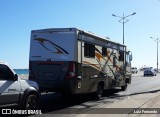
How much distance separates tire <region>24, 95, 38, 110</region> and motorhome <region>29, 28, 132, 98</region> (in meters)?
2.55

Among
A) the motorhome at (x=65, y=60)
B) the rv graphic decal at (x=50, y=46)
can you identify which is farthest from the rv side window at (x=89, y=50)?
the rv graphic decal at (x=50, y=46)

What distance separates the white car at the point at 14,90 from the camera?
10.5 m

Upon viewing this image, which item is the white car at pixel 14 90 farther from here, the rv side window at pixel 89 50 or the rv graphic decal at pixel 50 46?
the rv side window at pixel 89 50

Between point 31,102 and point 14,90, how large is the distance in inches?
41.6

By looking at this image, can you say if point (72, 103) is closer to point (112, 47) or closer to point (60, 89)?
point (60, 89)

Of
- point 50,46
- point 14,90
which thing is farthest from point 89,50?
point 14,90

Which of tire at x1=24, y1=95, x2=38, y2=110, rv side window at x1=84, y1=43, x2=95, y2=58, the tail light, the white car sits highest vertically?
rv side window at x1=84, y1=43, x2=95, y2=58

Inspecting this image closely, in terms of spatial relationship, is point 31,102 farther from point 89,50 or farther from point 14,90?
point 89,50

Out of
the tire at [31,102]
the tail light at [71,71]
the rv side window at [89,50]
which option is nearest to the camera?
the tire at [31,102]

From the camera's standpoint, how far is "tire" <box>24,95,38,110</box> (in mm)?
11414

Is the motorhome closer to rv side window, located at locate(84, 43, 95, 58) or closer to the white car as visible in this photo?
rv side window, located at locate(84, 43, 95, 58)

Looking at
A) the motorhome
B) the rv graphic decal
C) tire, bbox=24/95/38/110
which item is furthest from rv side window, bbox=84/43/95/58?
tire, bbox=24/95/38/110

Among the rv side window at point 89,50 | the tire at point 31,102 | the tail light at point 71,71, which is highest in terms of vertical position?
the rv side window at point 89,50

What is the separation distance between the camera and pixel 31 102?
1170 cm
